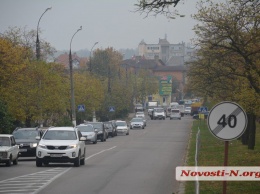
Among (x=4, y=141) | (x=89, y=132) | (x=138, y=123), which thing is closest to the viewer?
(x=4, y=141)

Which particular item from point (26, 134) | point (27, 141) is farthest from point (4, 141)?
point (26, 134)

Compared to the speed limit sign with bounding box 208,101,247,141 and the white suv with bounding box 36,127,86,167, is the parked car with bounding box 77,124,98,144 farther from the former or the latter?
the speed limit sign with bounding box 208,101,247,141

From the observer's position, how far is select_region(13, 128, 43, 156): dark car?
124ft

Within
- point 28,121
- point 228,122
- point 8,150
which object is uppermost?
point 228,122

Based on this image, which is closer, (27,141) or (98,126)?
(27,141)

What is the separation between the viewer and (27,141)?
125 feet

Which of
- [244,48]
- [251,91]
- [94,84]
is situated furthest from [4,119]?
[94,84]

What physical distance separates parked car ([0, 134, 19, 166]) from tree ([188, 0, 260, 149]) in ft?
30.0

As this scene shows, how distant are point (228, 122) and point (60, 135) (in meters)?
18.8

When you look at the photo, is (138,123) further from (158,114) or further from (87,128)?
(87,128)

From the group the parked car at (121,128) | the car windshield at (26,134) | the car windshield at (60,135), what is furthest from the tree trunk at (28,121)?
the car windshield at (60,135)

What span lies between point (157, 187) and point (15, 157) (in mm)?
12473

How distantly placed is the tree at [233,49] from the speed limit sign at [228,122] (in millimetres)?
8639

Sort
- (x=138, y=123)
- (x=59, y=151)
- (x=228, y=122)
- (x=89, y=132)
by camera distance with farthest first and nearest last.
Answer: (x=138, y=123)
(x=89, y=132)
(x=59, y=151)
(x=228, y=122)
